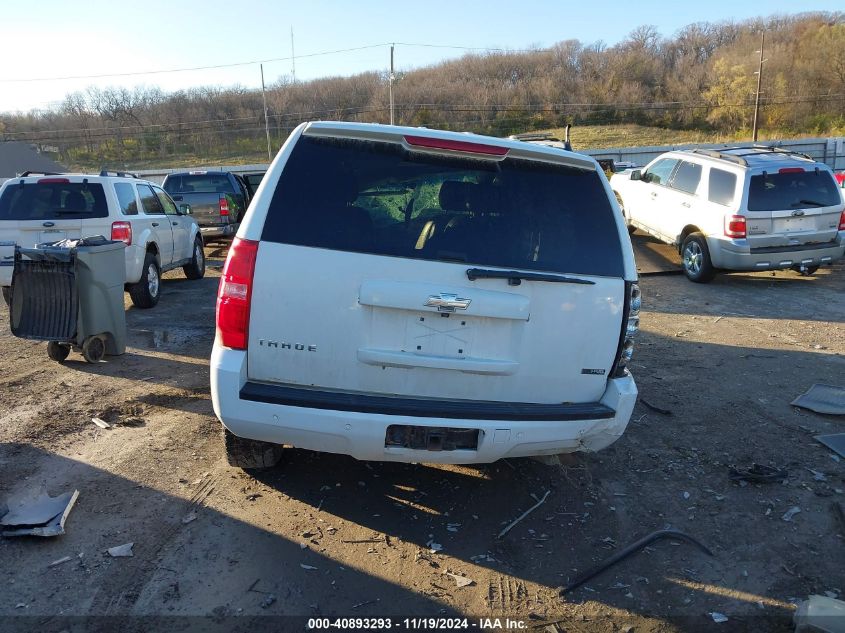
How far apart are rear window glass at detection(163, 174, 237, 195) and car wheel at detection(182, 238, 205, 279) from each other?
13.7 feet

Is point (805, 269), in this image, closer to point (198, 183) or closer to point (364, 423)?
point (364, 423)

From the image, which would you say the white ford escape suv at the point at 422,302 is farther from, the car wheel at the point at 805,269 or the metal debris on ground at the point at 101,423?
the car wheel at the point at 805,269

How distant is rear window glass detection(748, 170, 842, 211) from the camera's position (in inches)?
399

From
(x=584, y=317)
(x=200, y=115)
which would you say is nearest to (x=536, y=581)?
(x=584, y=317)

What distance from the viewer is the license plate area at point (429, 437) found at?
127 inches

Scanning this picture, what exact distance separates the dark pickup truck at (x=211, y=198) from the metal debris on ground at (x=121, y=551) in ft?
38.6

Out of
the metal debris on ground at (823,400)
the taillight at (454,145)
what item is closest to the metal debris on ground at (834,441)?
the metal debris on ground at (823,400)

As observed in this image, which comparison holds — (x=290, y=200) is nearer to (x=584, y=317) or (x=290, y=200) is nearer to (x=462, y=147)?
(x=462, y=147)

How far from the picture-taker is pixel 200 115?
2736 inches

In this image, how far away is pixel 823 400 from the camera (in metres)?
5.62

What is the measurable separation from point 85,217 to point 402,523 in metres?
6.40

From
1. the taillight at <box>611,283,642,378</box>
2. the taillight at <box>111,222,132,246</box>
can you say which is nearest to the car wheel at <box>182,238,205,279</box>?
the taillight at <box>111,222,132,246</box>

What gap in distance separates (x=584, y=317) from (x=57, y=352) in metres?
5.42

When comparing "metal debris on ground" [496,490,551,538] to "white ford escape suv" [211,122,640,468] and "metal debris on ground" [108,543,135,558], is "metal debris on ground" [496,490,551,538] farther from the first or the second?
"metal debris on ground" [108,543,135,558]
